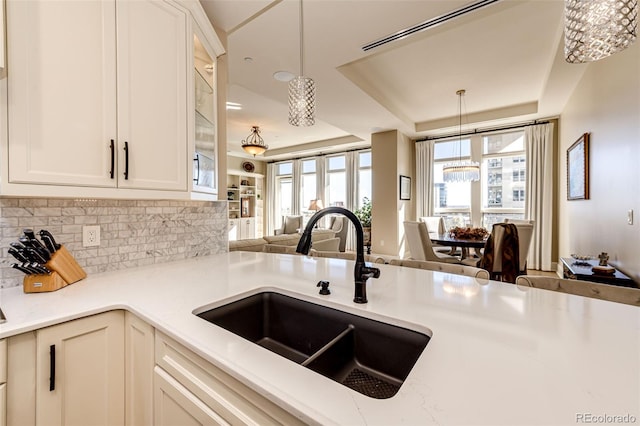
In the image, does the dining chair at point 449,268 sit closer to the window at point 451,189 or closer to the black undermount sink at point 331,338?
the black undermount sink at point 331,338

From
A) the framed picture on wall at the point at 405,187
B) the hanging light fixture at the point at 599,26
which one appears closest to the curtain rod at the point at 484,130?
the framed picture on wall at the point at 405,187

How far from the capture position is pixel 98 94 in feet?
3.87

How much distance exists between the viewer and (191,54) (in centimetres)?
154

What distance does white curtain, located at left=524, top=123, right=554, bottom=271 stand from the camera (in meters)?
4.95

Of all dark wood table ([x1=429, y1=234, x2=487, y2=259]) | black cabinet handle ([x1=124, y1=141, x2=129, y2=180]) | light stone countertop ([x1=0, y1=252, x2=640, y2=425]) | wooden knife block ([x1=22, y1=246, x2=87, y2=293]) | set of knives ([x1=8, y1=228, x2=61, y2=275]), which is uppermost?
black cabinet handle ([x1=124, y1=141, x2=129, y2=180])

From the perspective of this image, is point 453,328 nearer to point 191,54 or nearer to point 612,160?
point 191,54

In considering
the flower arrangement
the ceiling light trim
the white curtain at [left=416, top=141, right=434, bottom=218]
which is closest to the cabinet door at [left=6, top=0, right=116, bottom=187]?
the ceiling light trim

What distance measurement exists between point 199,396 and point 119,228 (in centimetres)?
118

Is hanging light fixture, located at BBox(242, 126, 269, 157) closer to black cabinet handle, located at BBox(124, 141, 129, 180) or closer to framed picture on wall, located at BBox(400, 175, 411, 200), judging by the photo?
framed picture on wall, located at BBox(400, 175, 411, 200)

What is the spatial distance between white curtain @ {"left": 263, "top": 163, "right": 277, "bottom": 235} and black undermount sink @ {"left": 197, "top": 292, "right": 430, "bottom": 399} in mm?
7754

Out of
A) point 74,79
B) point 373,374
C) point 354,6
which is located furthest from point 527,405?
point 354,6

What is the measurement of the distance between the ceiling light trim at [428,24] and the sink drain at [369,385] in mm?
2671

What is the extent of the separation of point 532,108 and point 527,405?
18.3 ft

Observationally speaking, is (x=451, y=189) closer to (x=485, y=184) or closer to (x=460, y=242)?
(x=485, y=184)
